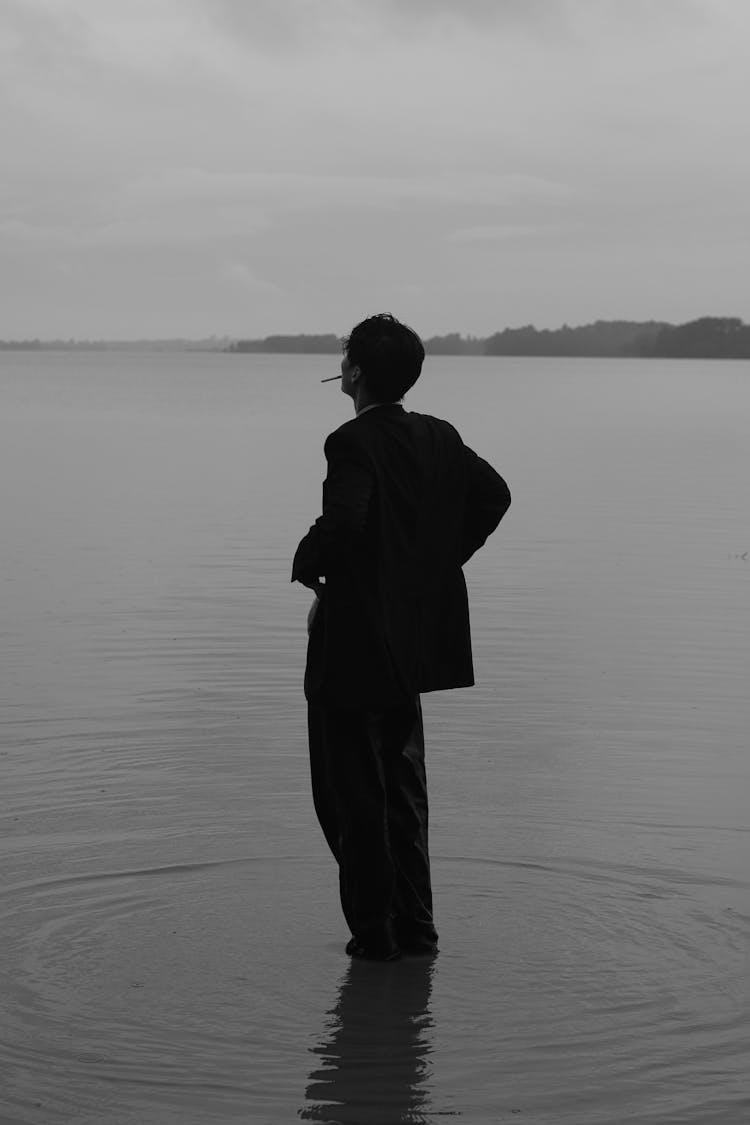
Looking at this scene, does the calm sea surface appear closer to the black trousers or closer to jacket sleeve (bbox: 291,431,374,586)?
the black trousers

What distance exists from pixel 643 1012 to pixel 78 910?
6.25 feet

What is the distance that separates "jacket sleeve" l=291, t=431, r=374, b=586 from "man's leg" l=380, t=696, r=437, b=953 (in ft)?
1.78

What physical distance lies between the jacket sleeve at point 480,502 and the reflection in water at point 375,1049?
124cm

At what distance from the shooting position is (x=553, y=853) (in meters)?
6.21

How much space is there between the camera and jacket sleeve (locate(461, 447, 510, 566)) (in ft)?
16.4

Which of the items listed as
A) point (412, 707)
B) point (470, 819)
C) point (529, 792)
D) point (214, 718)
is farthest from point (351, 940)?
point (214, 718)

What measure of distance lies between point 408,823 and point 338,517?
3.36 feet

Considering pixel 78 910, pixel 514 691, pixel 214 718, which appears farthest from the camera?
pixel 514 691

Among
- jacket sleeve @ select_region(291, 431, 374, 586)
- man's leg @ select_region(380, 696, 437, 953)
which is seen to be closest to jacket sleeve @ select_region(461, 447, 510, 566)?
jacket sleeve @ select_region(291, 431, 374, 586)

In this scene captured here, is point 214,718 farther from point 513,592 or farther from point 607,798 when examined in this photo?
point 513,592

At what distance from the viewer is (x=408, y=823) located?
200 inches

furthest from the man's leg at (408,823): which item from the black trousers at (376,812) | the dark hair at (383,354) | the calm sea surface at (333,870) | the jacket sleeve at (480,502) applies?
the dark hair at (383,354)

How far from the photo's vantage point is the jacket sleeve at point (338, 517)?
465 centimetres

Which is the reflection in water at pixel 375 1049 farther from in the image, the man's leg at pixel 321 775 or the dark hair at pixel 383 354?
the dark hair at pixel 383 354
